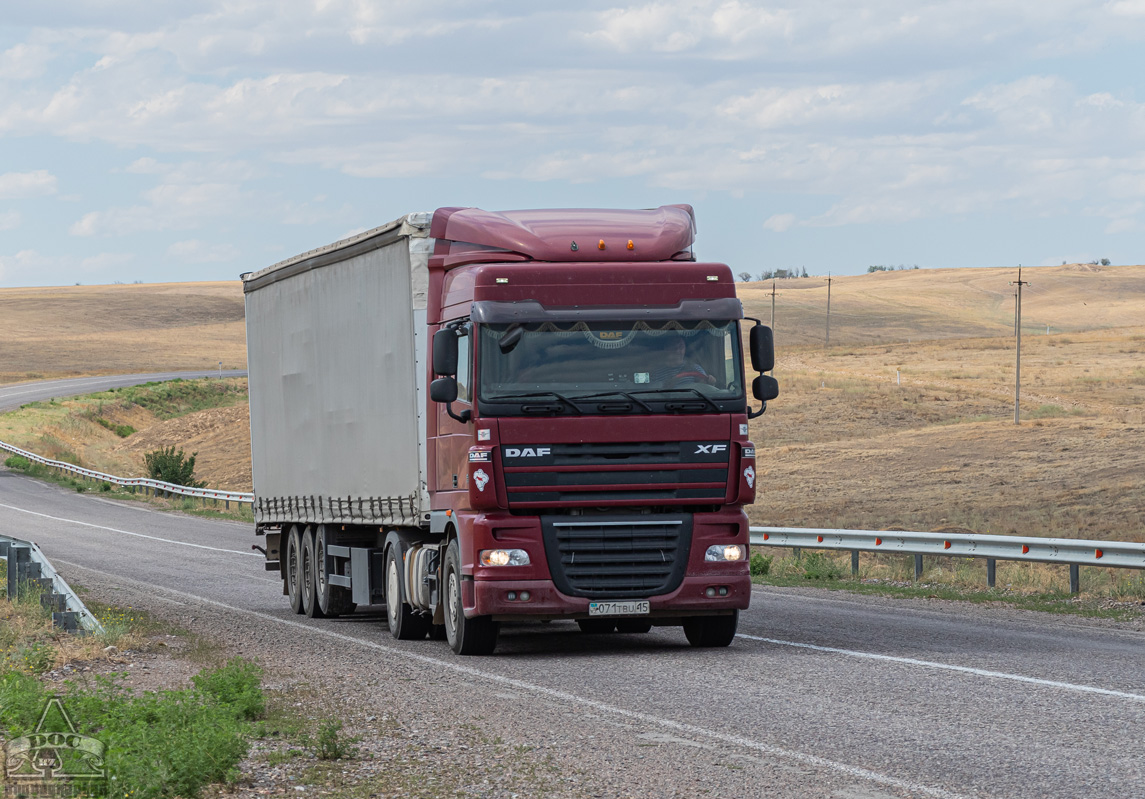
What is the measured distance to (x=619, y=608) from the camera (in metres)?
11.9

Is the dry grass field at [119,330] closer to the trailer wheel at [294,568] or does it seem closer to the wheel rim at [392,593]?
the trailer wheel at [294,568]

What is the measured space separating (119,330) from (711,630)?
439 ft

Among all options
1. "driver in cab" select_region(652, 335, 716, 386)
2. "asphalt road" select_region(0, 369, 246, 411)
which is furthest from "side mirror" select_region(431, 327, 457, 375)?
"asphalt road" select_region(0, 369, 246, 411)

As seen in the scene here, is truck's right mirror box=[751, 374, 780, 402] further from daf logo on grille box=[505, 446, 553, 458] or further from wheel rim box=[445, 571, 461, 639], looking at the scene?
wheel rim box=[445, 571, 461, 639]

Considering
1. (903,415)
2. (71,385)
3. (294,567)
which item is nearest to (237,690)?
(294,567)

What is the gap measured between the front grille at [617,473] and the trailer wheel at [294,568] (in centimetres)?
Answer: 691

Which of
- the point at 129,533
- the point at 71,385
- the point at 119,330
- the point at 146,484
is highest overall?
the point at 119,330

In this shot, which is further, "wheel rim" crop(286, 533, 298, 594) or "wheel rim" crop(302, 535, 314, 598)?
"wheel rim" crop(286, 533, 298, 594)

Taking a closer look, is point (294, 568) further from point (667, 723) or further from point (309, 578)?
point (667, 723)

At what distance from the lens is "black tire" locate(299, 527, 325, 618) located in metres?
17.2

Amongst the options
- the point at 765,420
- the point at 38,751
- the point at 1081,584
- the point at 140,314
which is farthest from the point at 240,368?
the point at 38,751

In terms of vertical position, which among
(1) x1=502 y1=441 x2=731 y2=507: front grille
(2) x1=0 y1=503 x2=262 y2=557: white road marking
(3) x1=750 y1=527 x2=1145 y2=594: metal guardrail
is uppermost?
(1) x1=502 y1=441 x2=731 y2=507: front grille

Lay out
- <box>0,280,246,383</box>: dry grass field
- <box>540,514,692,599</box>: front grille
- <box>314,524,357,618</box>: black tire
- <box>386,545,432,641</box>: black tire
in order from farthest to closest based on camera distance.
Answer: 1. <box>0,280,246,383</box>: dry grass field
2. <box>314,524,357,618</box>: black tire
3. <box>386,545,432,641</box>: black tire
4. <box>540,514,692,599</box>: front grille

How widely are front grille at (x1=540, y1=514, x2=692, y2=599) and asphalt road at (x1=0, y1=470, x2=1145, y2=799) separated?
641 millimetres
